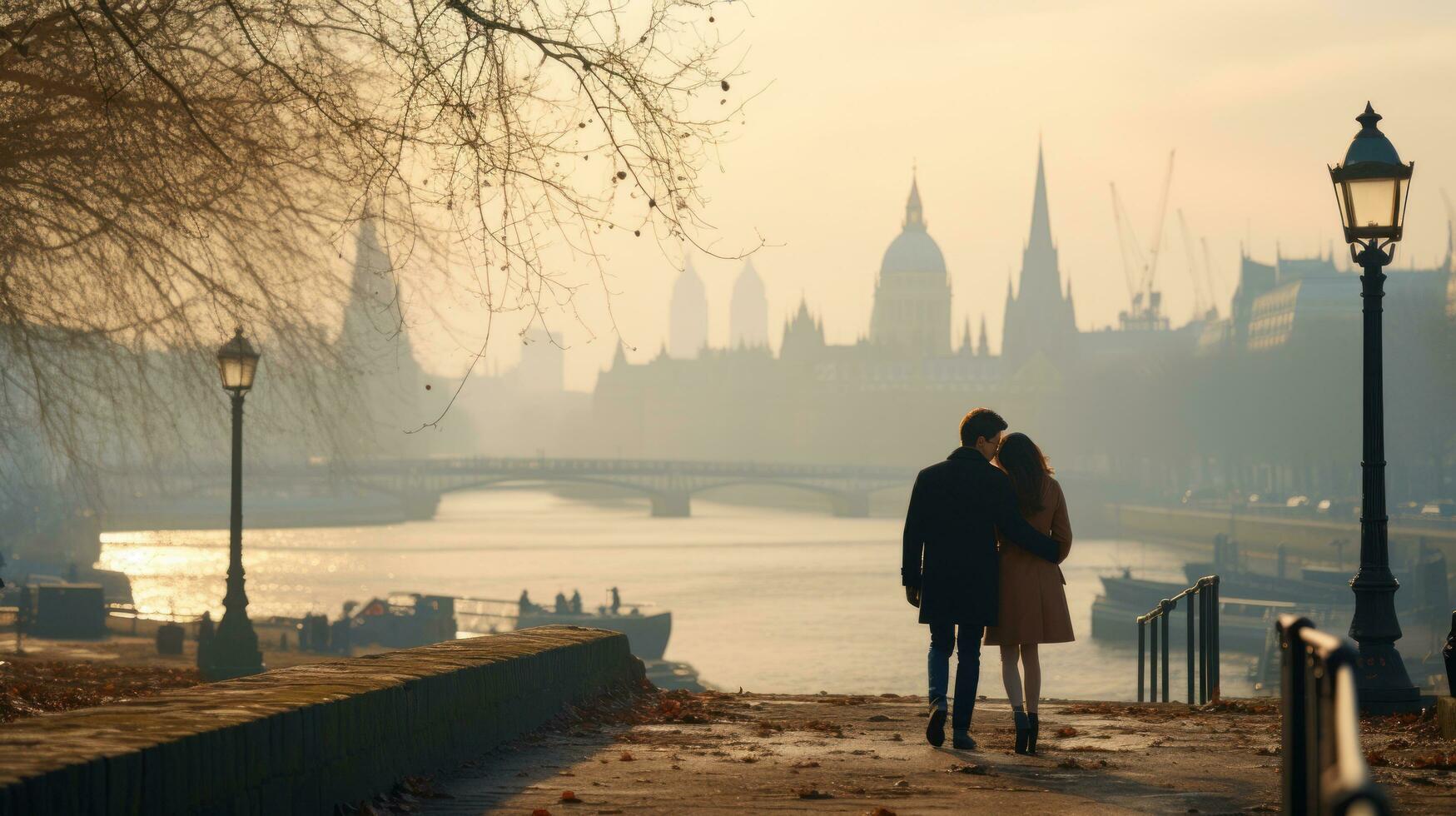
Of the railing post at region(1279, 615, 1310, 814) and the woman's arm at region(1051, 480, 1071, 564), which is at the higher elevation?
the woman's arm at region(1051, 480, 1071, 564)

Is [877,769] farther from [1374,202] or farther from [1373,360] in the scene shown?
[1374,202]

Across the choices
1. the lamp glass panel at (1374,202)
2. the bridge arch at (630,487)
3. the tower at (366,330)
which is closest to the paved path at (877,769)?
the lamp glass panel at (1374,202)

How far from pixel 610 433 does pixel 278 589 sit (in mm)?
132756

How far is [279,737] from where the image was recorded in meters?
4.41

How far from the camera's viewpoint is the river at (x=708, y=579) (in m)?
39.5

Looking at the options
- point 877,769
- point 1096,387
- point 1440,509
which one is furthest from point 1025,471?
point 1096,387

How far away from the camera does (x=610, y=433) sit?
18688 centimetres

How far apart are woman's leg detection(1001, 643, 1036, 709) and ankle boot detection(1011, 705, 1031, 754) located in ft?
0.11

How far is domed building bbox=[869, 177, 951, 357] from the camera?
194500 mm

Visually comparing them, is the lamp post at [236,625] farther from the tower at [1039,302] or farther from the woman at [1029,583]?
the tower at [1039,302]

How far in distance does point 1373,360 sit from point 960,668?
130 inches

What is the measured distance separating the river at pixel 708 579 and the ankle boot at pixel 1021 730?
1514 centimetres

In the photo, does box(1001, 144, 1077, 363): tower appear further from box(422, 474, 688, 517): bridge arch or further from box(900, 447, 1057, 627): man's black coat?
box(900, 447, 1057, 627): man's black coat

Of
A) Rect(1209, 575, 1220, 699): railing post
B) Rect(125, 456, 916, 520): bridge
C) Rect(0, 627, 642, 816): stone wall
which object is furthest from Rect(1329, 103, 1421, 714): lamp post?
Rect(125, 456, 916, 520): bridge
